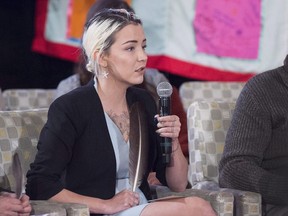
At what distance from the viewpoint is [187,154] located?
13.7ft

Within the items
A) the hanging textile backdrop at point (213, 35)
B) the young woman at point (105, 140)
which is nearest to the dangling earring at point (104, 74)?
Answer: the young woman at point (105, 140)

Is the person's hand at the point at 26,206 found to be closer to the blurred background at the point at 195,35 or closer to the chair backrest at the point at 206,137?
the chair backrest at the point at 206,137

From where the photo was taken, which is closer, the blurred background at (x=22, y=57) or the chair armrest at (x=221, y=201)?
the chair armrest at (x=221, y=201)

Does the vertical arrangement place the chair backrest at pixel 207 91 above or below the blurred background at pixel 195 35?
below

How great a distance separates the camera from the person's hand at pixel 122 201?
118 inches

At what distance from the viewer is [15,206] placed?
2.84 m

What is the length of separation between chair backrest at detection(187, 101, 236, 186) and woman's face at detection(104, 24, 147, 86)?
658 millimetres

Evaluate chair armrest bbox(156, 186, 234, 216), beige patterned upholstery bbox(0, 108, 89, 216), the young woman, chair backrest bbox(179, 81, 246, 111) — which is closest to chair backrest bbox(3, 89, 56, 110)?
chair backrest bbox(179, 81, 246, 111)

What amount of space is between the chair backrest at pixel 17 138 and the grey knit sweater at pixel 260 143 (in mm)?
713

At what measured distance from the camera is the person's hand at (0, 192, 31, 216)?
112 inches

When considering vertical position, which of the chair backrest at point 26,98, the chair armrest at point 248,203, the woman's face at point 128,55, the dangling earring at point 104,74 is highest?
the woman's face at point 128,55

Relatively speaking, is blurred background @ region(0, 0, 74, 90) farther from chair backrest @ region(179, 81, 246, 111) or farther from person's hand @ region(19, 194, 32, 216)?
person's hand @ region(19, 194, 32, 216)

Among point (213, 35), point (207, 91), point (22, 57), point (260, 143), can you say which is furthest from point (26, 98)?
point (260, 143)

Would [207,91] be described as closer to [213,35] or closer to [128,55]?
[213,35]
